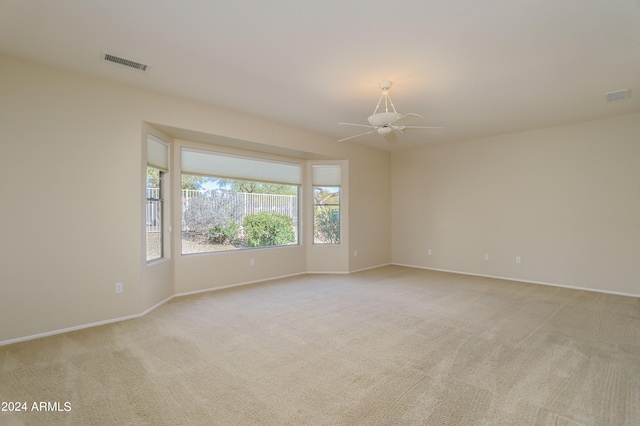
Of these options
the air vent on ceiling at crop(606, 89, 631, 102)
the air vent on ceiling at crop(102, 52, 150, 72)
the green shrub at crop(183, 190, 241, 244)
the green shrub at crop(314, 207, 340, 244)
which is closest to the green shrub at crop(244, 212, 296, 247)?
the green shrub at crop(183, 190, 241, 244)

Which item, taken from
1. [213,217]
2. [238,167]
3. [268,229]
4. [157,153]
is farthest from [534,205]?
[157,153]

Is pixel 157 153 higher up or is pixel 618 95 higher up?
pixel 618 95

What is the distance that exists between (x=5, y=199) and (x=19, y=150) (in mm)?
508

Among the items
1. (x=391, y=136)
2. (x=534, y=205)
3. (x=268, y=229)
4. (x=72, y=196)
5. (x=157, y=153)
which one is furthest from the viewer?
(x=268, y=229)

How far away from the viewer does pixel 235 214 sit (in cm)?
547

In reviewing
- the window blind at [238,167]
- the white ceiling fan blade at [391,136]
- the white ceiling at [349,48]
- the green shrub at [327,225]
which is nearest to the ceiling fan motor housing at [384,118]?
the white ceiling at [349,48]

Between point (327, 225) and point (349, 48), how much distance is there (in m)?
4.11

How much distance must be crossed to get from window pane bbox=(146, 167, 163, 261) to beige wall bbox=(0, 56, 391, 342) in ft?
0.80

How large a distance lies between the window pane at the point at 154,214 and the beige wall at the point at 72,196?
0.24 m

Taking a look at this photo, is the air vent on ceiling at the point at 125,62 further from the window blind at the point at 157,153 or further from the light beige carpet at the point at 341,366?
the light beige carpet at the point at 341,366

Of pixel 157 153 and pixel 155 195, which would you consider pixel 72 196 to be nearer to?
A: pixel 155 195

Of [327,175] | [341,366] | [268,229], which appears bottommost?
[341,366]

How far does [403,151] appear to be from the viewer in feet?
24.4

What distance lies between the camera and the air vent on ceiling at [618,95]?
3.85m
